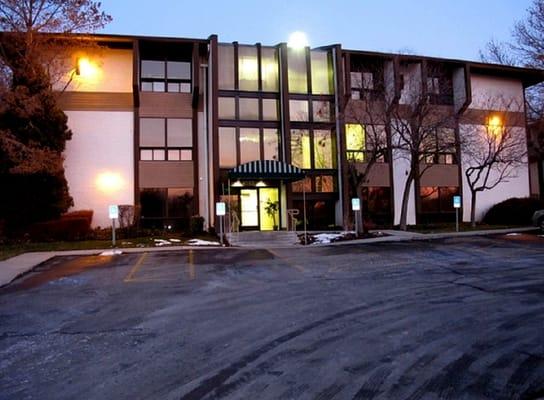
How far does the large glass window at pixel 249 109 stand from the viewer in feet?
76.9

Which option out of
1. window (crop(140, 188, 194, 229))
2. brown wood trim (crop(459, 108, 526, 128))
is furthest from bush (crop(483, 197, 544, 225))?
window (crop(140, 188, 194, 229))

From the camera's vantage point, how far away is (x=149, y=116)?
23922mm

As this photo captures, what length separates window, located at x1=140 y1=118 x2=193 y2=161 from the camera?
23859 mm

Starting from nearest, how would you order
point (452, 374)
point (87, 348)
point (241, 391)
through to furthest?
point (241, 391), point (452, 374), point (87, 348)

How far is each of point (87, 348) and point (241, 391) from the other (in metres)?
2.49

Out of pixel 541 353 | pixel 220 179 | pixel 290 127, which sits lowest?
pixel 541 353

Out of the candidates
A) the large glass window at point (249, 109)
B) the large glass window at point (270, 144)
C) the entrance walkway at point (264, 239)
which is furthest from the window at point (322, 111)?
the entrance walkway at point (264, 239)

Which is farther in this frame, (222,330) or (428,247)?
(428,247)

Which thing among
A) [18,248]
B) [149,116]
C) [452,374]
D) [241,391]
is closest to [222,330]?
[241,391]

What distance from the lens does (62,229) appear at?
65.9ft

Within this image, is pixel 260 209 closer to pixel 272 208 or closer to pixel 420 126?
pixel 272 208

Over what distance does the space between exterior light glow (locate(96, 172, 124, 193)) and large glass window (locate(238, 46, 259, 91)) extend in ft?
26.5

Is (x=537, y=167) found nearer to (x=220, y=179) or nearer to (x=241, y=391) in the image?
(x=220, y=179)

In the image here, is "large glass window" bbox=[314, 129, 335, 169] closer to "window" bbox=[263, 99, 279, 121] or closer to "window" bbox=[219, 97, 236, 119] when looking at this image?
"window" bbox=[263, 99, 279, 121]
